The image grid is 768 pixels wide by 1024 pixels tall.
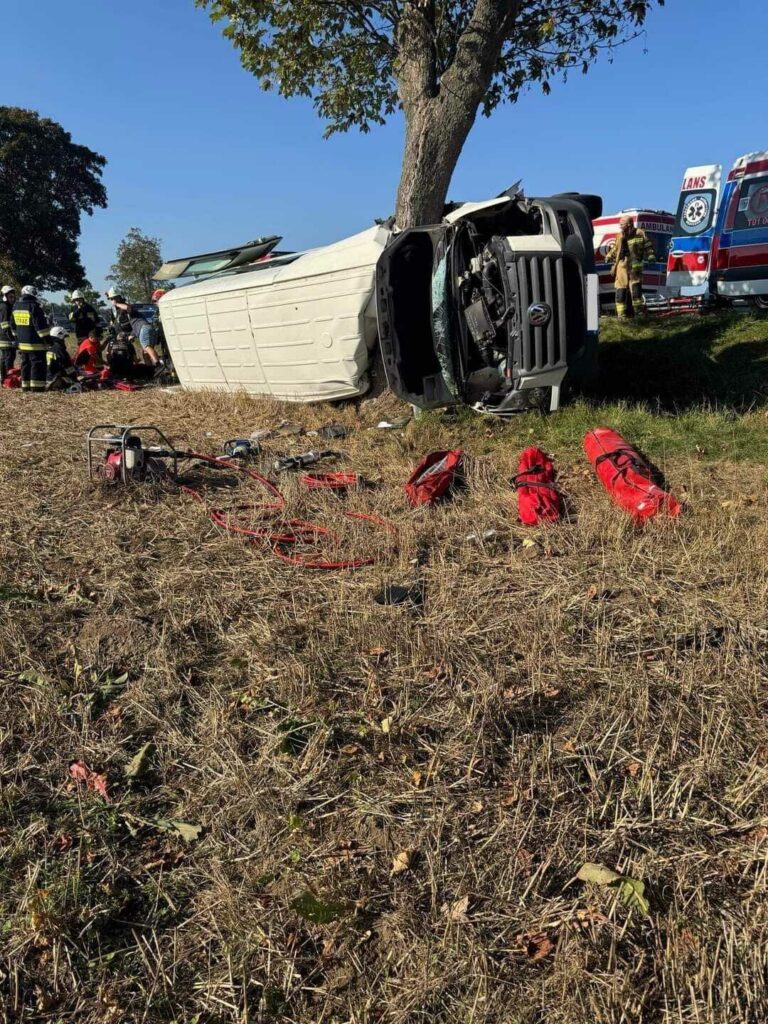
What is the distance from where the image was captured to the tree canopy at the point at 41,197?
3384 centimetres

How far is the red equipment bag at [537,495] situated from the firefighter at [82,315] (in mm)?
10412

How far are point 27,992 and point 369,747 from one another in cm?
108

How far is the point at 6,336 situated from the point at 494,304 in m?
10.0

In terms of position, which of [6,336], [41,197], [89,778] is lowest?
[89,778]

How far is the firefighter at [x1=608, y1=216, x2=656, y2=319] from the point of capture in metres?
11.1

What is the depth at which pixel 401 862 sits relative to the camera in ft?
6.04

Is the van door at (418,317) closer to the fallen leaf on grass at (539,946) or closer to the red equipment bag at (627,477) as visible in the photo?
the red equipment bag at (627,477)

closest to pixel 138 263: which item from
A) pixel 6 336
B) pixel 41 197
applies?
pixel 41 197

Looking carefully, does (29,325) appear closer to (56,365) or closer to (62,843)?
(56,365)

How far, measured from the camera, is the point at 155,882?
1834 mm

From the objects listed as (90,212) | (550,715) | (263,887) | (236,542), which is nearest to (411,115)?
(236,542)

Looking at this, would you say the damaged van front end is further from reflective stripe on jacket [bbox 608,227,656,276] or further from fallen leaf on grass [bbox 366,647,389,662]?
reflective stripe on jacket [bbox 608,227,656,276]

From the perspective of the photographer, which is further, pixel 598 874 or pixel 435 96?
pixel 435 96

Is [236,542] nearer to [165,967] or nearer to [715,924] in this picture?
[165,967]
